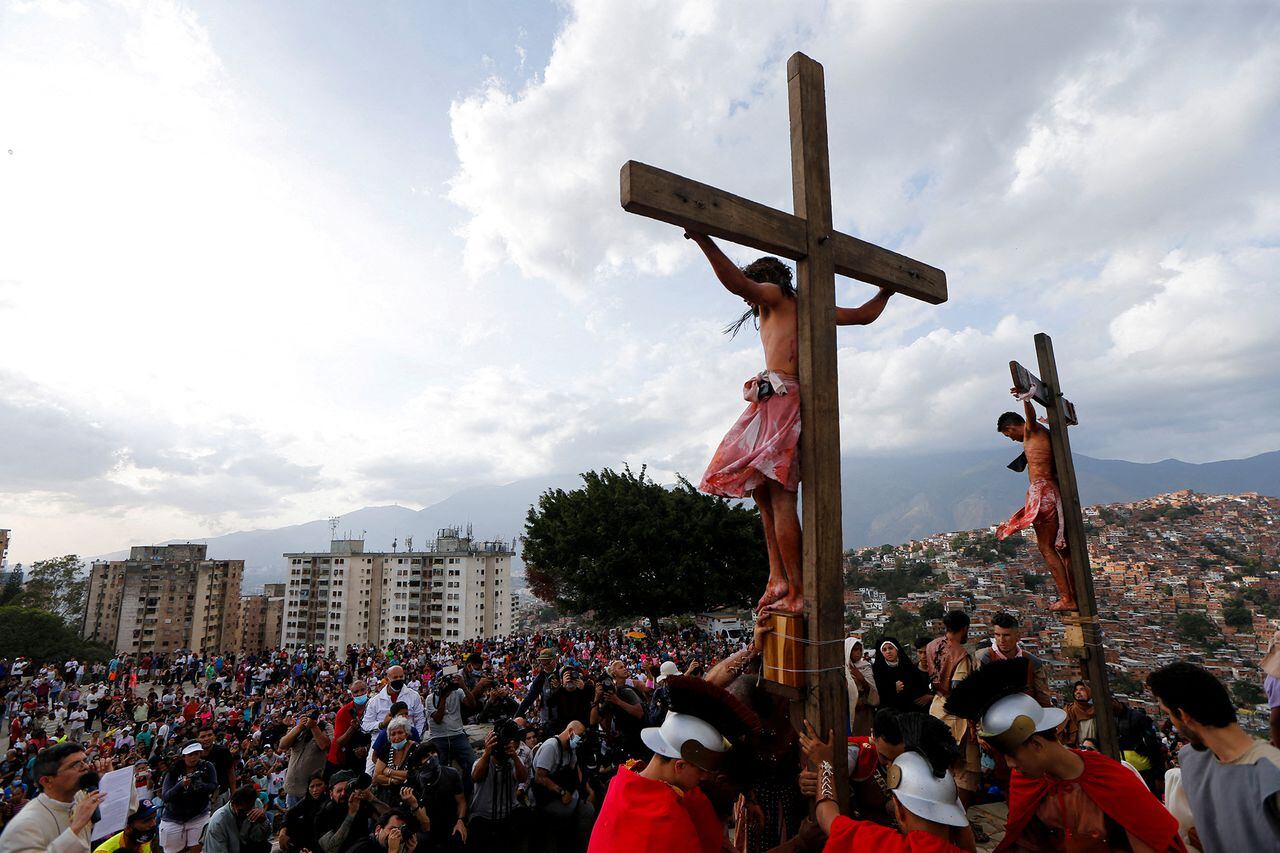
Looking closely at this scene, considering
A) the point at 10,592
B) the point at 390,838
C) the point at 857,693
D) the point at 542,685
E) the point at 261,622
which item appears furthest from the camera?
the point at 261,622

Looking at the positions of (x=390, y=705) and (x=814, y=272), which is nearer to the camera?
(x=814, y=272)

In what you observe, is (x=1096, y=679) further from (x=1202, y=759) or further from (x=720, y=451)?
(x=720, y=451)

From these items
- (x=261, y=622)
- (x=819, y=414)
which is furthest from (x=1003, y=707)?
(x=261, y=622)

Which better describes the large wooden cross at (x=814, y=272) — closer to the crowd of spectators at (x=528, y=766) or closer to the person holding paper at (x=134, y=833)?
the crowd of spectators at (x=528, y=766)

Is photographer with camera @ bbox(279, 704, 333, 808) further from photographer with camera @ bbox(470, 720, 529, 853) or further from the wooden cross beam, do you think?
the wooden cross beam

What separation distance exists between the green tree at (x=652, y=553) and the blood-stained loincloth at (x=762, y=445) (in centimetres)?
2335

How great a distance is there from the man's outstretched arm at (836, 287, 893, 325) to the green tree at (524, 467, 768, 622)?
23.0 metres

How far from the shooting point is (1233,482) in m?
170

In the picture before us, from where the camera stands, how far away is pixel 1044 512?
551 cm

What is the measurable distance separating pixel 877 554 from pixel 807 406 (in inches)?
1212

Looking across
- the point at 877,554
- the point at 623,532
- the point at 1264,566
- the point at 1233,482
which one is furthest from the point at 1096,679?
the point at 1233,482

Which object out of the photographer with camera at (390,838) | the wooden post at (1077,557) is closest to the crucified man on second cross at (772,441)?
the photographer with camera at (390,838)

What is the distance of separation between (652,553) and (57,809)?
77.2 ft

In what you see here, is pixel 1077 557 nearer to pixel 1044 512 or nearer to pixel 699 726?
pixel 1044 512
